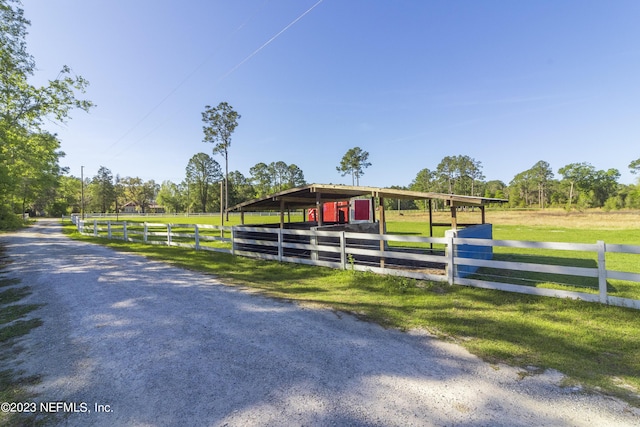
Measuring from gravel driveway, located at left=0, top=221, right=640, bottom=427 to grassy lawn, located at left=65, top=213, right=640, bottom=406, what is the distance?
400mm

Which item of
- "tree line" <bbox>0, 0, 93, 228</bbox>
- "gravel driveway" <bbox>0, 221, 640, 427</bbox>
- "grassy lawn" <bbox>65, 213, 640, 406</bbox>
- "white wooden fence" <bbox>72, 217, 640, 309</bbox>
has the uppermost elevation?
"tree line" <bbox>0, 0, 93, 228</bbox>

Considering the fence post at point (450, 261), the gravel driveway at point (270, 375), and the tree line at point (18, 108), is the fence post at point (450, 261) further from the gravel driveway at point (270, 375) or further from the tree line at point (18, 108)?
the tree line at point (18, 108)

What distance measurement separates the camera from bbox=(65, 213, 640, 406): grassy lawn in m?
3.27

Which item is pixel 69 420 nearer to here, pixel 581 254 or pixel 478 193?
pixel 581 254

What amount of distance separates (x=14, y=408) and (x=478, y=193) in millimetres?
108935

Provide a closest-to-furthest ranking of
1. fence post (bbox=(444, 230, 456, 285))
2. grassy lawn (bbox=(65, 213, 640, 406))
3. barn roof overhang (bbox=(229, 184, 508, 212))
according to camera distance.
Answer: grassy lawn (bbox=(65, 213, 640, 406)) → fence post (bbox=(444, 230, 456, 285)) → barn roof overhang (bbox=(229, 184, 508, 212))

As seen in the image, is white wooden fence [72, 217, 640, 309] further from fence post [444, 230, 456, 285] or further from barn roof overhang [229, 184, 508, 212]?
barn roof overhang [229, 184, 508, 212]

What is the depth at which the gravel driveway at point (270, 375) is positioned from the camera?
2406 mm

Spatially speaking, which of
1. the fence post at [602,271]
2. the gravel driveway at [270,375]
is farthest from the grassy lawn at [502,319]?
the gravel driveway at [270,375]

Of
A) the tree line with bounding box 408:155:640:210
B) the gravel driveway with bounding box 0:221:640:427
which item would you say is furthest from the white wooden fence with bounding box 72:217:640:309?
the tree line with bounding box 408:155:640:210

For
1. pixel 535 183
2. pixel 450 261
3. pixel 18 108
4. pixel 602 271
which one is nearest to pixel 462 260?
pixel 450 261

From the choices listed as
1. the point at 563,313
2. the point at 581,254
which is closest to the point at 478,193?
the point at 581,254

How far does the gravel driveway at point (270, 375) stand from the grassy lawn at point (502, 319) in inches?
15.7

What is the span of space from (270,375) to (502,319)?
3829 mm
